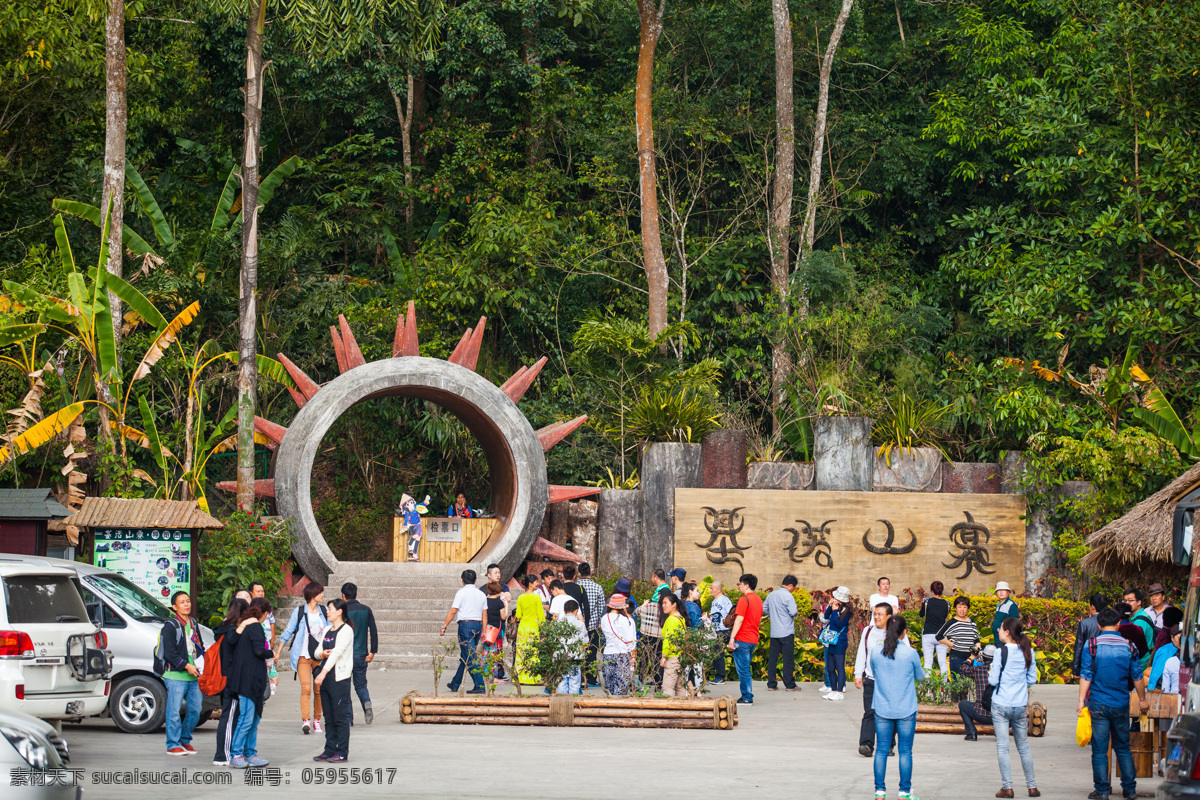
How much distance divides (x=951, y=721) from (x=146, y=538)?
33.1ft

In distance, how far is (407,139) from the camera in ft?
84.6

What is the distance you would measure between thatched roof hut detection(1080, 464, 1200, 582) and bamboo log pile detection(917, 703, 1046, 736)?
2.00 metres

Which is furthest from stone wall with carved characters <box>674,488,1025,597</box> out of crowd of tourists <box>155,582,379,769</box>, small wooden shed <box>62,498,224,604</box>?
crowd of tourists <box>155,582,379,769</box>

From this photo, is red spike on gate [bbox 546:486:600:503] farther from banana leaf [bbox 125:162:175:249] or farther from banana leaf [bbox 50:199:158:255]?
banana leaf [bbox 125:162:175:249]

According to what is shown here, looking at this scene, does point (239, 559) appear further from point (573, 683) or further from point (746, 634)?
point (746, 634)

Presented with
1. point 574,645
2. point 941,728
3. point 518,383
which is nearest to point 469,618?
point 574,645

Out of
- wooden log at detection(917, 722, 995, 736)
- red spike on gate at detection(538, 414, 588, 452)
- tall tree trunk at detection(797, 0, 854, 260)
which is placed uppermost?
tall tree trunk at detection(797, 0, 854, 260)

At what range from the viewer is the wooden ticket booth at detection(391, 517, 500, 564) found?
820 inches

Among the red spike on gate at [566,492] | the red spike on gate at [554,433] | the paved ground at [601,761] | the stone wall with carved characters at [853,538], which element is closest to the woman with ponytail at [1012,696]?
the paved ground at [601,761]

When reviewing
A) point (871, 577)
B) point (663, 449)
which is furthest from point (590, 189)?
point (871, 577)

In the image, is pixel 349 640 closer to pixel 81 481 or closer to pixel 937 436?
pixel 81 481

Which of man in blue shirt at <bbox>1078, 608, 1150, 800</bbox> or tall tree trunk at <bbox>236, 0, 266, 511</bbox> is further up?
tall tree trunk at <bbox>236, 0, 266, 511</bbox>

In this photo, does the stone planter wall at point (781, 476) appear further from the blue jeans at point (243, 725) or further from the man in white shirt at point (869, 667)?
the blue jeans at point (243, 725)

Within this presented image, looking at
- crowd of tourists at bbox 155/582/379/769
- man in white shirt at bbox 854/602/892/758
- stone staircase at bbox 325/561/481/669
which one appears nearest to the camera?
crowd of tourists at bbox 155/582/379/769
